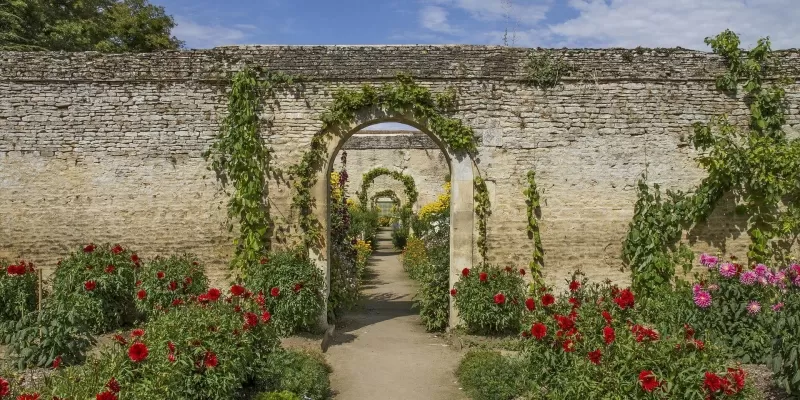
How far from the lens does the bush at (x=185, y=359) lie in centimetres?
417

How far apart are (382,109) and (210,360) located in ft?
15.2

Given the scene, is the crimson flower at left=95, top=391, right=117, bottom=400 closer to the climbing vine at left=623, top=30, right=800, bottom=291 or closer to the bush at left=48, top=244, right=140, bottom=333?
the bush at left=48, top=244, right=140, bottom=333

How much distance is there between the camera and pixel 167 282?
25.9 ft

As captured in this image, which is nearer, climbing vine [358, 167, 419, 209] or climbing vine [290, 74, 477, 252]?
climbing vine [290, 74, 477, 252]

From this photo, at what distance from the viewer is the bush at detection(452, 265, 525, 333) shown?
7.91 metres

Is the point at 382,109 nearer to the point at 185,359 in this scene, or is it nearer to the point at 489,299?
Answer: the point at 489,299

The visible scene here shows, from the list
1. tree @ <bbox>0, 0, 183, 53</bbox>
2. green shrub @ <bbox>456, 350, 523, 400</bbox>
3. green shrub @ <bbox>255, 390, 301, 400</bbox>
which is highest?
tree @ <bbox>0, 0, 183, 53</bbox>

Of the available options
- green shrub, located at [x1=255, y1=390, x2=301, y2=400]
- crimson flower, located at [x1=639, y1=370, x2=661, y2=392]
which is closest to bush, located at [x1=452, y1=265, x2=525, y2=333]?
green shrub, located at [x1=255, y1=390, x2=301, y2=400]

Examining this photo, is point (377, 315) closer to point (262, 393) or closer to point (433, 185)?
point (262, 393)

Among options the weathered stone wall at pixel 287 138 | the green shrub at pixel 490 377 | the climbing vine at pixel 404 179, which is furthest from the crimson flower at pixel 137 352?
the climbing vine at pixel 404 179

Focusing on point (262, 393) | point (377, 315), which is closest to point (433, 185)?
point (377, 315)

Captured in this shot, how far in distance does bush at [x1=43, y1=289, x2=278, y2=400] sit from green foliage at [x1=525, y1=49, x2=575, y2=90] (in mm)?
4867

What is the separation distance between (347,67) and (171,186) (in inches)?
109

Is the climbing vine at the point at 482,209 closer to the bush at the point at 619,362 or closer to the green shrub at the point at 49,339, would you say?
the bush at the point at 619,362
